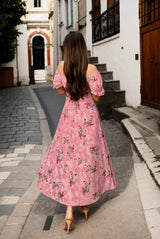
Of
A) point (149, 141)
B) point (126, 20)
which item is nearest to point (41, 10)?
point (126, 20)

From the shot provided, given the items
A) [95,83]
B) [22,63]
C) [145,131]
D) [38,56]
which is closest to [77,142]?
[95,83]

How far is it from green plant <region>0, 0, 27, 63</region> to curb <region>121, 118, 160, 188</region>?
835 cm

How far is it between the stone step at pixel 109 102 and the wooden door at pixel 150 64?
1.08 metres

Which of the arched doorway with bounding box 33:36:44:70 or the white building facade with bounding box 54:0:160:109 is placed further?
the arched doorway with bounding box 33:36:44:70

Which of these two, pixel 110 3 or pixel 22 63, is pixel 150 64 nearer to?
pixel 110 3

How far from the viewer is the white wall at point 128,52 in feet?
32.3

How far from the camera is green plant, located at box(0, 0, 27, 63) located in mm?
15352

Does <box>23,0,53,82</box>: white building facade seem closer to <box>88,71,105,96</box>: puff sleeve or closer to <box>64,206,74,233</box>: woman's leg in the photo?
<box>88,71,105,96</box>: puff sleeve

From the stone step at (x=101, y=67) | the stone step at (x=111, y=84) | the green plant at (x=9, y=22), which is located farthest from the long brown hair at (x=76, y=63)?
the green plant at (x=9, y=22)

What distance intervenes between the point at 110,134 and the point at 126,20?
3853 mm

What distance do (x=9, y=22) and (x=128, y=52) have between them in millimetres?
11768

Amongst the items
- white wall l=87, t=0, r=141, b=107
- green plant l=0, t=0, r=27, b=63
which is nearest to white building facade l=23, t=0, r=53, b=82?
green plant l=0, t=0, r=27, b=63

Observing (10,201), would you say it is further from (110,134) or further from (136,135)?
(110,134)

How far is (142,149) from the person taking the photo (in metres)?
6.09
